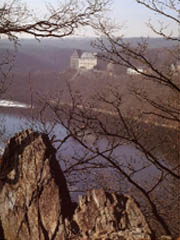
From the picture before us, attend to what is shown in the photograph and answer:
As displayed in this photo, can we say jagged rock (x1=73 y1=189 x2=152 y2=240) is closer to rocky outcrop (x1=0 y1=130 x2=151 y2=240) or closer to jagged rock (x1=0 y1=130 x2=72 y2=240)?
rocky outcrop (x1=0 y1=130 x2=151 y2=240)

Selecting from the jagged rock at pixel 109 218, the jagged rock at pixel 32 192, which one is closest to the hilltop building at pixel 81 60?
the jagged rock at pixel 32 192

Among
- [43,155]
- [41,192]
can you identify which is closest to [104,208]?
[41,192]

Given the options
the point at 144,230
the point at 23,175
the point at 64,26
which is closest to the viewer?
the point at 144,230

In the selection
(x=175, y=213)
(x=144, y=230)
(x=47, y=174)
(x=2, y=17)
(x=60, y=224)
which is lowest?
(x=175, y=213)

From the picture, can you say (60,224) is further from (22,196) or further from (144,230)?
(144,230)

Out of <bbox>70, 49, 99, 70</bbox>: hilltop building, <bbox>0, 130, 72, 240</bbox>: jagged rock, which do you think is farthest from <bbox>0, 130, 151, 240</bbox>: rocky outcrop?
<bbox>70, 49, 99, 70</bbox>: hilltop building

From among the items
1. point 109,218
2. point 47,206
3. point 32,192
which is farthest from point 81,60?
point 109,218
